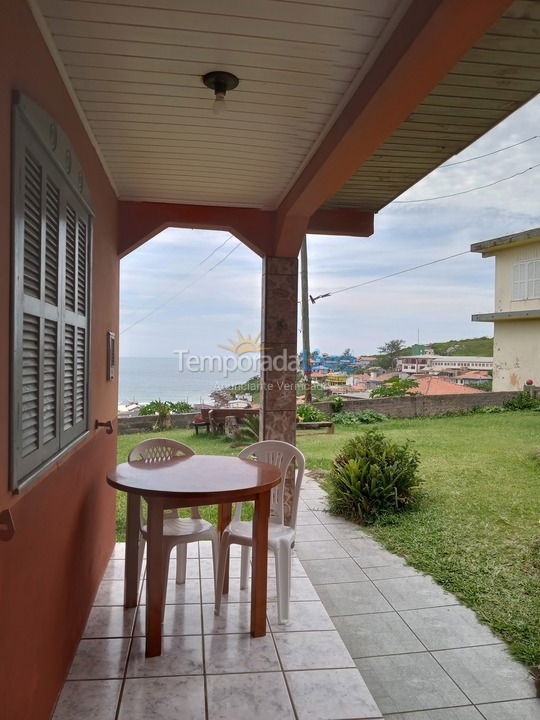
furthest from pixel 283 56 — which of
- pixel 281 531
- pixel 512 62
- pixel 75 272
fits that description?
pixel 281 531

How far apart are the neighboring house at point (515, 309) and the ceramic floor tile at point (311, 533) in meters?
11.2

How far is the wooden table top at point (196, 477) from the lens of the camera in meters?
2.56

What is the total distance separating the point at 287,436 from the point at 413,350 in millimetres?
17154

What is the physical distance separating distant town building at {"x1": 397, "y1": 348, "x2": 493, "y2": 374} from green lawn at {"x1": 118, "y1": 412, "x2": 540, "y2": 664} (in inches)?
293

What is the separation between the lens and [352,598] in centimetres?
335

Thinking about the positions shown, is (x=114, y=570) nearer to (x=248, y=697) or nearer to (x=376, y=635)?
(x=248, y=697)

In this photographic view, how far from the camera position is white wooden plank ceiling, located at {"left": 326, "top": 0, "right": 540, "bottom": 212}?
195 cm

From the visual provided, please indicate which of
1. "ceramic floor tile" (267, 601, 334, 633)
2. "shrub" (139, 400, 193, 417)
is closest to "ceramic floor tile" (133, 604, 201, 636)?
"ceramic floor tile" (267, 601, 334, 633)

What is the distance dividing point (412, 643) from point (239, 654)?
93cm

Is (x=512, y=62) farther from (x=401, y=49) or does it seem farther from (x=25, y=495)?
(x=25, y=495)

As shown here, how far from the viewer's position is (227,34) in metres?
1.90

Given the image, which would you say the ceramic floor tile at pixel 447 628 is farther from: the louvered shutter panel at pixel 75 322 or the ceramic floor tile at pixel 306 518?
the louvered shutter panel at pixel 75 322

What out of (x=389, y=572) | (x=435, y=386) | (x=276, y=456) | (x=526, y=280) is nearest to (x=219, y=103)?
(x=276, y=456)

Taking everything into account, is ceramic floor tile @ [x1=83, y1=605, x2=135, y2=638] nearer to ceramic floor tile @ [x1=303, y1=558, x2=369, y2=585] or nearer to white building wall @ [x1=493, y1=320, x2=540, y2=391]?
ceramic floor tile @ [x1=303, y1=558, x2=369, y2=585]
